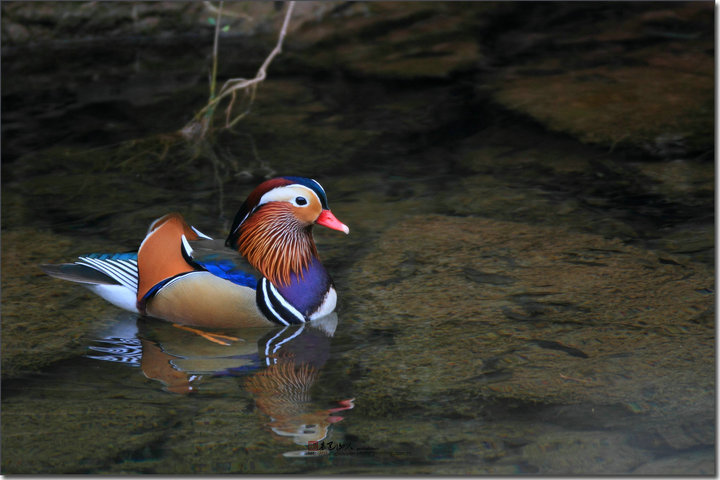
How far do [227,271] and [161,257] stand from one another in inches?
15.0

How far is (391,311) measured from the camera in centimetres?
540

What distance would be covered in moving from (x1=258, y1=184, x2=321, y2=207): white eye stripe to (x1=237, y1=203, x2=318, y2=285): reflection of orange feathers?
0.04m

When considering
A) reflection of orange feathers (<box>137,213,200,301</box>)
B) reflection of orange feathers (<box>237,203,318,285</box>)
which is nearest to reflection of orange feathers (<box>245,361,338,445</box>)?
reflection of orange feathers (<box>237,203,318,285</box>)

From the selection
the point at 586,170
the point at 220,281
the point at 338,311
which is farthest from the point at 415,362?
the point at 586,170

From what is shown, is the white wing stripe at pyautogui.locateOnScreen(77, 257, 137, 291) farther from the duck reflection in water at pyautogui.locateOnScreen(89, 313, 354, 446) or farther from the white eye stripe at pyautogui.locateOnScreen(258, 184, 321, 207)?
the white eye stripe at pyautogui.locateOnScreen(258, 184, 321, 207)

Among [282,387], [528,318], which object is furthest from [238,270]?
[528,318]

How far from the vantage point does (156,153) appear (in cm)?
802

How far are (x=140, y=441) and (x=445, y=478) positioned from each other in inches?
53.4

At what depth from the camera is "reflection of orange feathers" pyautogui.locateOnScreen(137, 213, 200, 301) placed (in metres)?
5.18

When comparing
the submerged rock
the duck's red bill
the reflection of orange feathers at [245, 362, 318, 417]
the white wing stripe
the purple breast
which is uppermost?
the duck's red bill

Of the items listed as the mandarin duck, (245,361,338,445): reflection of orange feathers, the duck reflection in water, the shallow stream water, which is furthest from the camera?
the mandarin duck

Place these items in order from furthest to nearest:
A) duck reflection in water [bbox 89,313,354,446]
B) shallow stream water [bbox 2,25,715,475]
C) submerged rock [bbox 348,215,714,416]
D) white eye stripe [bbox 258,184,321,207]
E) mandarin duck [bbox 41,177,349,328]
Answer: white eye stripe [bbox 258,184,321,207], mandarin duck [bbox 41,177,349,328], submerged rock [bbox 348,215,714,416], duck reflection in water [bbox 89,313,354,446], shallow stream water [bbox 2,25,715,475]

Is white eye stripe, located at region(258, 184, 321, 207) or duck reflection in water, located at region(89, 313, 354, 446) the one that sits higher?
white eye stripe, located at region(258, 184, 321, 207)

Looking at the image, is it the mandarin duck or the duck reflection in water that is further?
the mandarin duck
